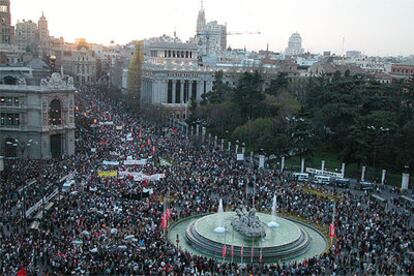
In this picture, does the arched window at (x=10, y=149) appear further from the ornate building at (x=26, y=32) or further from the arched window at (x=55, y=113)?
the ornate building at (x=26, y=32)

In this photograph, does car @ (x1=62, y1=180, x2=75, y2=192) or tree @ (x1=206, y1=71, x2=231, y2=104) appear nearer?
car @ (x1=62, y1=180, x2=75, y2=192)

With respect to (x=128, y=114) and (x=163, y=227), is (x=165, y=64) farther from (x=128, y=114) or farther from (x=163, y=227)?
(x=163, y=227)

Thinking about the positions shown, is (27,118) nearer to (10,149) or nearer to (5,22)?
(10,149)

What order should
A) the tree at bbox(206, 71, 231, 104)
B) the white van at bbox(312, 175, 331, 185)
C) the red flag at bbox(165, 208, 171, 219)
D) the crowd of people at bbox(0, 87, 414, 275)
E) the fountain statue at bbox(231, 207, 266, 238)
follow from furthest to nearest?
the tree at bbox(206, 71, 231, 104)
the white van at bbox(312, 175, 331, 185)
the red flag at bbox(165, 208, 171, 219)
the fountain statue at bbox(231, 207, 266, 238)
the crowd of people at bbox(0, 87, 414, 275)

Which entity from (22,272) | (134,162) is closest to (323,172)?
(134,162)

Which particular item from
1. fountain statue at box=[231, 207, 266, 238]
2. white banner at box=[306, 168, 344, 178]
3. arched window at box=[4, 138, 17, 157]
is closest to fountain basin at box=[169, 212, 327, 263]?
fountain statue at box=[231, 207, 266, 238]

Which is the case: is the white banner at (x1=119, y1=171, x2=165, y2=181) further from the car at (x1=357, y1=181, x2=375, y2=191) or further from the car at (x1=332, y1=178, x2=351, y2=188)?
the car at (x1=357, y1=181, x2=375, y2=191)
